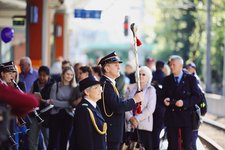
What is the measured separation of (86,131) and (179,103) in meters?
3.42

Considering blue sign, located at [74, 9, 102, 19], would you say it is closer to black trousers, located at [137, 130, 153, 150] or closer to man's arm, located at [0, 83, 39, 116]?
black trousers, located at [137, 130, 153, 150]

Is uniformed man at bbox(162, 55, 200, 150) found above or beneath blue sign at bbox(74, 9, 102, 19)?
beneath

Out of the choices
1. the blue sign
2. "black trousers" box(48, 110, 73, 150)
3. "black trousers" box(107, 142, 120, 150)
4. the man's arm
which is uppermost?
the blue sign

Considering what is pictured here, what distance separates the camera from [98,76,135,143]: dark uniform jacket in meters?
9.48

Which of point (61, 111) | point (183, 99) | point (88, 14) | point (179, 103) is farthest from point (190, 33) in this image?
point (179, 103)

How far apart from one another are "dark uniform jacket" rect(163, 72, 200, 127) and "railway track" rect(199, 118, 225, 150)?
12.7 ft

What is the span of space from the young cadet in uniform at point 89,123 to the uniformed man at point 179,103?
10.3 ft

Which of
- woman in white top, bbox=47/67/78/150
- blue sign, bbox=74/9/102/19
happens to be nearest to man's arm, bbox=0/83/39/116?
woman in white top, bbox=47/67/78/150

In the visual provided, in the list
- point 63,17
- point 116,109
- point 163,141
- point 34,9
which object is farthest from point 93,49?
point 116,109

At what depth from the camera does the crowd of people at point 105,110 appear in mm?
8477

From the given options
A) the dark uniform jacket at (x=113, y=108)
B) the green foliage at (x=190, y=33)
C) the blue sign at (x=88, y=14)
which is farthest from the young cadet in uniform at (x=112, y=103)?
the green foliage at (x=190, y=33)

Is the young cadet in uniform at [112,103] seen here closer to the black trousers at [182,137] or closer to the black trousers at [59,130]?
the black trousers at [182,137]

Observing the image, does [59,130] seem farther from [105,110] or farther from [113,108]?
[113,108]

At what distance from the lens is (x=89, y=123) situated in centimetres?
830
